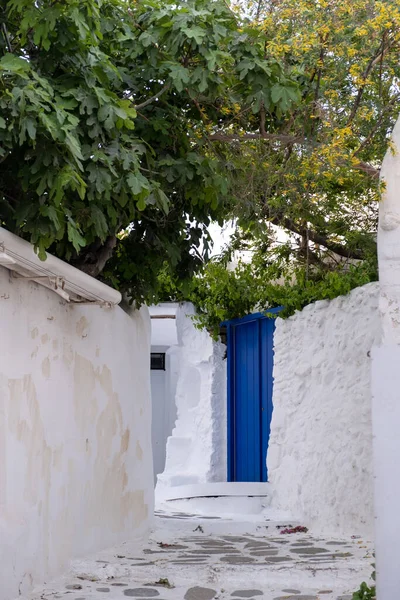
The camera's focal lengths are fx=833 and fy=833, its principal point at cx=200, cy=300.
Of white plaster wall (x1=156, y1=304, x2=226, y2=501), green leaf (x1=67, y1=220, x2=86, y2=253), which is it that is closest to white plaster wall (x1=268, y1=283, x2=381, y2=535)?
white plaster wall (x1=156, y1=304, x2=226, y2=501)

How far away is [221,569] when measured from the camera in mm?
6570

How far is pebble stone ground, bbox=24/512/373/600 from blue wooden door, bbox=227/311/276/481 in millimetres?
2425

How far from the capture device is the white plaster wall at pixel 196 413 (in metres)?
12.1

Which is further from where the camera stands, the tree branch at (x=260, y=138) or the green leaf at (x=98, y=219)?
the tree branch at (x=260, y=138)

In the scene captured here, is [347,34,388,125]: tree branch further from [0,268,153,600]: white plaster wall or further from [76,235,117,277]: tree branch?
[0,268,153,600]: white plaster wall

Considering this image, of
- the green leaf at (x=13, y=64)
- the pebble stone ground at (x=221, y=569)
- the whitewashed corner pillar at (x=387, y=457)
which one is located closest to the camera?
the whitewashed corner pillar at (x=387, y=457)

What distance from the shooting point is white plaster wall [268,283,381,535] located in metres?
8.12

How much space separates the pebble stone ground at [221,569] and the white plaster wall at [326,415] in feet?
1.37

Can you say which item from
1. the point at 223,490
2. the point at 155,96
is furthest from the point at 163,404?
the point at 155,96

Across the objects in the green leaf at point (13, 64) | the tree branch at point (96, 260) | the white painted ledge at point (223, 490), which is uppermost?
the green leaf at point (13, 64)

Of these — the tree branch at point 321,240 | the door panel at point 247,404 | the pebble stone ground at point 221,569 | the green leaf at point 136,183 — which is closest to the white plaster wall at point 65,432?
the pebble stone ground at point 221,569

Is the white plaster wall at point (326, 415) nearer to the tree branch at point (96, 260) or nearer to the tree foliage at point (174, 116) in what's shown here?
the tree foliage at point (174, 116)

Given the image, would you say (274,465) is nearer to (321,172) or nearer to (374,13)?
(321,172)

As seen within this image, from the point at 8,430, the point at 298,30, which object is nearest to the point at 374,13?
the point at 298,30
